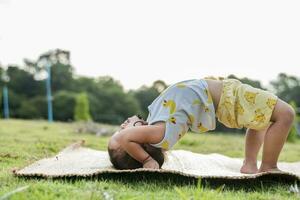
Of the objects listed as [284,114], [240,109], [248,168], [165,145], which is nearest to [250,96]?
[240,109]

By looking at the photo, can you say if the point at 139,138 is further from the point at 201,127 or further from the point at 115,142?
the point at 201,127

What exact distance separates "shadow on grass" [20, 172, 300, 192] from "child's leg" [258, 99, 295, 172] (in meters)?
0.22

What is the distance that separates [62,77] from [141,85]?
20.0 ft

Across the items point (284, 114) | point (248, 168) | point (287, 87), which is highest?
point (284, 114)

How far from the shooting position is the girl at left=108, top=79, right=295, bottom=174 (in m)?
2.60

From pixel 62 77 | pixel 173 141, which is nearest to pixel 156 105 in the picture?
pixel 173 141

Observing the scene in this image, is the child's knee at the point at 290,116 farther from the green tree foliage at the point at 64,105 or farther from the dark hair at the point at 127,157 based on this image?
the green tree foliage at the point at 64,105

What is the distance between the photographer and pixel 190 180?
7.73 feet

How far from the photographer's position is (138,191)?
6.80 feet

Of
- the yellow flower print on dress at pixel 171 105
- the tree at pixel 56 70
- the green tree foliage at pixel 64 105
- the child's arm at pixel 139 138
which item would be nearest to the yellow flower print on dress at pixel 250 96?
the yellow flower print on dress at pixel 171 105

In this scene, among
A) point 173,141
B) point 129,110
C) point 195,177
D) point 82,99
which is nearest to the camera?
point 195,177

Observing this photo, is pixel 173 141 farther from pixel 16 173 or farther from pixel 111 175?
pixel 16 173

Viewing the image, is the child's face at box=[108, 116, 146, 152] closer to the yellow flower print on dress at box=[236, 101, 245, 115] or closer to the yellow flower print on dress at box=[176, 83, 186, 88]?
the yellow flower print on dress at box=[176, 83, 186, 88]

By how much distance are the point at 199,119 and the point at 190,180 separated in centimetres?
50
